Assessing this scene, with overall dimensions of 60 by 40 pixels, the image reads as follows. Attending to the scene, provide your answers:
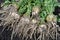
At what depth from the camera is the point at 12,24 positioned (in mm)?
2764

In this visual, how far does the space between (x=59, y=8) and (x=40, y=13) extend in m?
0.32

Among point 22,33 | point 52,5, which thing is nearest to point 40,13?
point 52,5

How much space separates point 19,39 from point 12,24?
241 mm

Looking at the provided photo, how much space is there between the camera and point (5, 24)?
2.79 metres

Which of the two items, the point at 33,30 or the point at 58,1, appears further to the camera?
the point at 58,1

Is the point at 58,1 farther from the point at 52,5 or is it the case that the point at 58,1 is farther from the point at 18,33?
the point at 18,33

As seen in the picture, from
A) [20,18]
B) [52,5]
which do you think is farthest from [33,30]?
[52,5]

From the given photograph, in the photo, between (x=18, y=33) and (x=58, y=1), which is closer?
(x=18, y=33)

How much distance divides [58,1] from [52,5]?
0.60 feet

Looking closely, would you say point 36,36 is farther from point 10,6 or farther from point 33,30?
point 10,6

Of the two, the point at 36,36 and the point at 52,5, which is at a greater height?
the point at 52,5

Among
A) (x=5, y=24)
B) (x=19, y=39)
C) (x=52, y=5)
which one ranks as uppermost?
(x=52, y=5)

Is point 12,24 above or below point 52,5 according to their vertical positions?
below

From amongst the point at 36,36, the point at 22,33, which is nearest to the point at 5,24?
the point at 22,33
